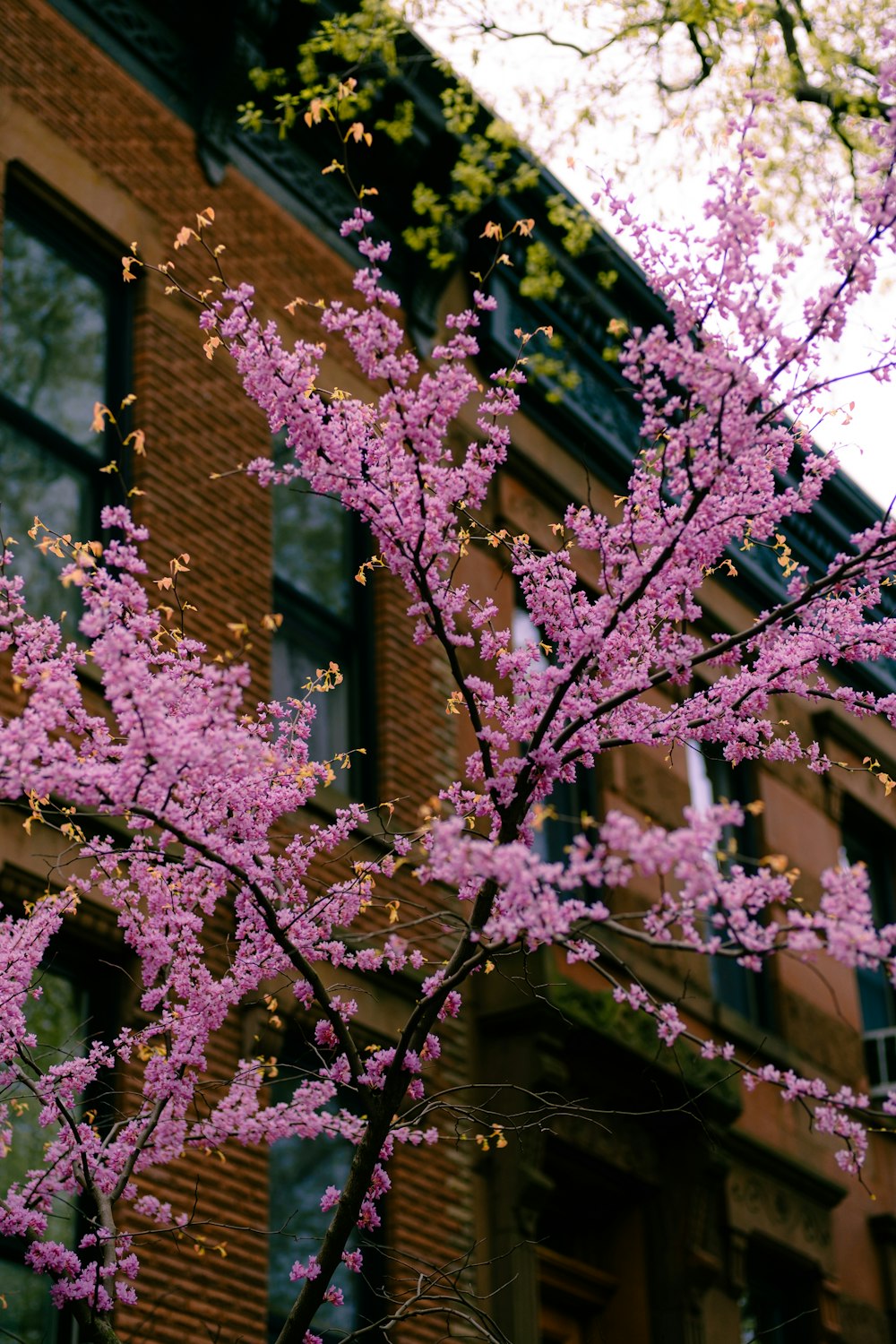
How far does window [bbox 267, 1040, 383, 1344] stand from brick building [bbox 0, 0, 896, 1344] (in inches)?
1.6

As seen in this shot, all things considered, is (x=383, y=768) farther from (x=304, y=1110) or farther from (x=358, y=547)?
(x=304, y=1110)

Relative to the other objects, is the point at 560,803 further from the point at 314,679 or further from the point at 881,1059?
the point at 881,1059

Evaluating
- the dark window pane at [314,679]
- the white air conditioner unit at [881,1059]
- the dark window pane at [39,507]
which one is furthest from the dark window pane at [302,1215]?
the white air conditioner unit at [881,1059]

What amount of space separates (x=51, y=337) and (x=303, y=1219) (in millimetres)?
5596

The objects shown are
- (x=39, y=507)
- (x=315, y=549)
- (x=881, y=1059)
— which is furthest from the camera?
(x=881, y=1059)

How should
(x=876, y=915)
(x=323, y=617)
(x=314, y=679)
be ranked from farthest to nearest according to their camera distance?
1. (x=876, y=915)
2. (x=323, y=617)
3. (x=314, y=679)

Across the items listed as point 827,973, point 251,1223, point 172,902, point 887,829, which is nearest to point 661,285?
point 172,902

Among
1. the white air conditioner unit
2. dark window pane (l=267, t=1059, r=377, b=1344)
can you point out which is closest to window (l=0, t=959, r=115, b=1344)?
dark window pane (l=267, t=1059, r=377, b=1344)

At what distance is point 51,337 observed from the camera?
10.9 m

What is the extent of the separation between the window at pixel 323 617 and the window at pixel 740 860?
4607 millimetres

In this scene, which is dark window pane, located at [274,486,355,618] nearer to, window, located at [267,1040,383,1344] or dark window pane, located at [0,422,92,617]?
dark window pane, located at [0,422,92,617]

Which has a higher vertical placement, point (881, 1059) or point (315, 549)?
point (315, 549)

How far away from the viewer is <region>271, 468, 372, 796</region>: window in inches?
487

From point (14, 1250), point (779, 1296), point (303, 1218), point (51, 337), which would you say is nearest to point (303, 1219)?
point (303, 1218)
